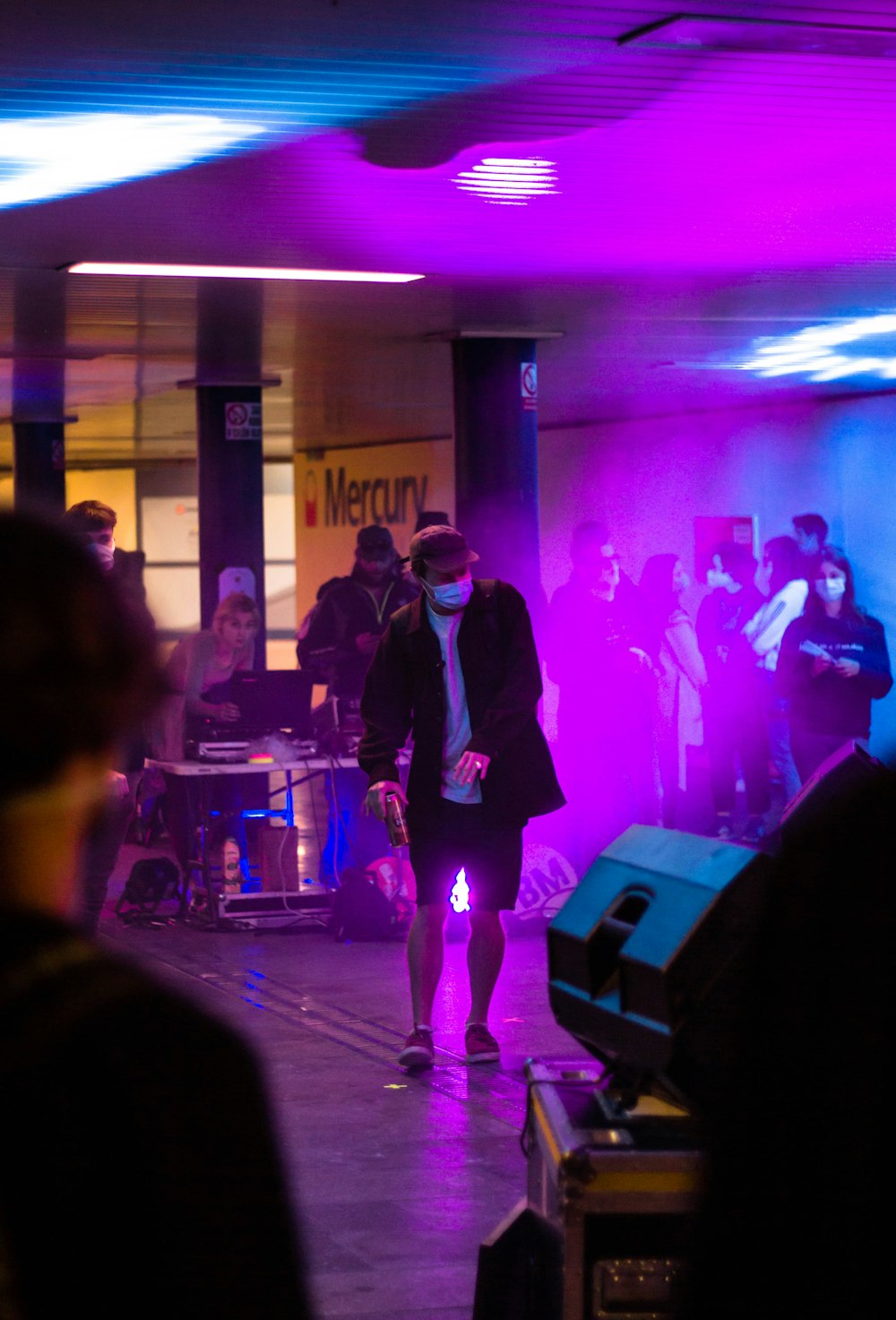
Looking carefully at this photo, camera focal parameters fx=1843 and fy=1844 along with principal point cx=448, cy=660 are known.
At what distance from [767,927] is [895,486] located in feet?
42.8

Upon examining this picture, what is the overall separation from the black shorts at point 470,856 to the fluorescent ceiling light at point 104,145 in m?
2.28

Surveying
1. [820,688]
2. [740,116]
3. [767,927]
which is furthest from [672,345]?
[767,927]

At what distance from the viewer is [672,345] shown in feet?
37.8

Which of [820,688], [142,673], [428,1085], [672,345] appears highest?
[672,345]

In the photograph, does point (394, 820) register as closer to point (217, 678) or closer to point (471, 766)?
point (471, 766)

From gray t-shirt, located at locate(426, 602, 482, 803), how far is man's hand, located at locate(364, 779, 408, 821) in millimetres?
161

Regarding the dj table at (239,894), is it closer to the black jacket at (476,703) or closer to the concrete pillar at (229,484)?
the concrete pillar at (229,484)

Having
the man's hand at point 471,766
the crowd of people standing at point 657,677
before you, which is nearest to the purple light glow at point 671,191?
the man's hand at point 471,766

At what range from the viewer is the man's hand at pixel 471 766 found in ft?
19.7

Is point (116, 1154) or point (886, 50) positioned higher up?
point (886, 50)

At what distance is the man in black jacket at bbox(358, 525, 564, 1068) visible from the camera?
6207 mm

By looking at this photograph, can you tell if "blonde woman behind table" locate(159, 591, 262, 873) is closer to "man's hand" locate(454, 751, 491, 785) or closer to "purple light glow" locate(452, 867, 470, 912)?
"purple light glow" locate(452, 867, 470, 912)

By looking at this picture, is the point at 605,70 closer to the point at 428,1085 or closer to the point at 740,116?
the point at 740,116

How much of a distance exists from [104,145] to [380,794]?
7.52 ft
